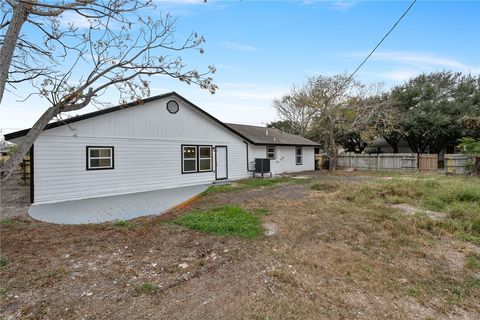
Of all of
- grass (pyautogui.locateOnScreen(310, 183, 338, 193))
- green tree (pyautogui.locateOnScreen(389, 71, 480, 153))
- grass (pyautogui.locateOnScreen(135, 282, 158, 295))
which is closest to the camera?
grass (pyautogui.locateOnScreen(135, 282, 158, 295))

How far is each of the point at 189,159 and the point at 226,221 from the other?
7.29 metres

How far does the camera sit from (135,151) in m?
10.6

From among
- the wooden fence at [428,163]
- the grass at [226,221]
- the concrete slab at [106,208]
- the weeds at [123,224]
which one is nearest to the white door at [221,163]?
the concrete slab at [106,208]

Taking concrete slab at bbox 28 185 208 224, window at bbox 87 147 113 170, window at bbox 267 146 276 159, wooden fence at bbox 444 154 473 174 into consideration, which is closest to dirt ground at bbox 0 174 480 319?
concrete slab at bbox 28 185 208 224

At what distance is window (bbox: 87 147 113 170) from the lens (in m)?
9.45

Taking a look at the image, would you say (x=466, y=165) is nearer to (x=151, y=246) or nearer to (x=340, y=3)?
(x=340, y=3)

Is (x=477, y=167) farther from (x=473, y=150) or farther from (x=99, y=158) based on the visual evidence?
(x=99, y=158)

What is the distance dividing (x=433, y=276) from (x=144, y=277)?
12.3 feet

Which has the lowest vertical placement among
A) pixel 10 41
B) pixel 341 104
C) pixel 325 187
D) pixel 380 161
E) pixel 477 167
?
pixel 325 187

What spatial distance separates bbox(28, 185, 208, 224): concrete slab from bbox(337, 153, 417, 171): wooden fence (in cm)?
1682

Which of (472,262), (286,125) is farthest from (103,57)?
(286,125)

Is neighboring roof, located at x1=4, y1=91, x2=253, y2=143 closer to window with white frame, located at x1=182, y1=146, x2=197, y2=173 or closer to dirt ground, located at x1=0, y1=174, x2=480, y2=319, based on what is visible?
window with white frame, located at x1=182, y1=146, x2=197, y2=173

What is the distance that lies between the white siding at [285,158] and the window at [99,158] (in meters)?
8.08

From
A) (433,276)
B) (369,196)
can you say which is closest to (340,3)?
(369,196)
